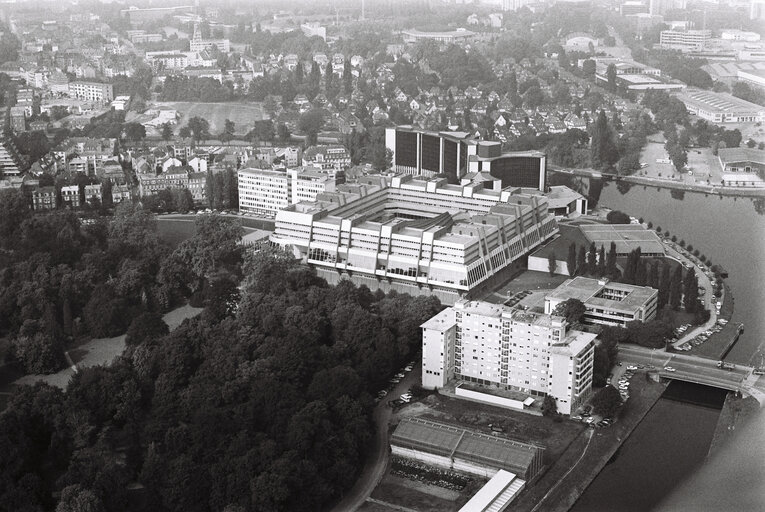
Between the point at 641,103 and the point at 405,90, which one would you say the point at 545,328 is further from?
the point at 405,90

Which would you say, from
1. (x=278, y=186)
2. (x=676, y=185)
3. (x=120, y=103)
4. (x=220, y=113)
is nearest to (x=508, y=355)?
(x=278, y=186)

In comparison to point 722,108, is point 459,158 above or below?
below

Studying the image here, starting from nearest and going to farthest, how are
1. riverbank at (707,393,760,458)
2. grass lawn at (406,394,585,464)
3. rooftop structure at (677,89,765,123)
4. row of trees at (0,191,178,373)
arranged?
riverbank at (707,393,760,458) < grass lawn at (406,394,585,464) < row of trees at (0,191,178,373) < rooftop structure at (677,89,765,123)

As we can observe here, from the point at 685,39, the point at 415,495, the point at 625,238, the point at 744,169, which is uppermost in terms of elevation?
the point at 685,39

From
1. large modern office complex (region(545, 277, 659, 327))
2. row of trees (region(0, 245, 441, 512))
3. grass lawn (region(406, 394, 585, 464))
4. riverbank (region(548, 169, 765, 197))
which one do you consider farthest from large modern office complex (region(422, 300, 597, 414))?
riverbank (region(548, 169, 765, 197))

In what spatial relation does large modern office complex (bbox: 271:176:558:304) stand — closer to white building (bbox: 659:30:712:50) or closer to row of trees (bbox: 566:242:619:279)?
row of trees (bbox: 566:242:619:279)

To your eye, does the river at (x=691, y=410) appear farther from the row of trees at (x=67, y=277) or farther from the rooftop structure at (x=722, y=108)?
the row of trees at (x=67, y=277)

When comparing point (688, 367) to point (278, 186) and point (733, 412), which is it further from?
point (278, 186)

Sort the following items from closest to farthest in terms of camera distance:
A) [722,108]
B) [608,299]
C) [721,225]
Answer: [608,299], [721,225], [722,108]
